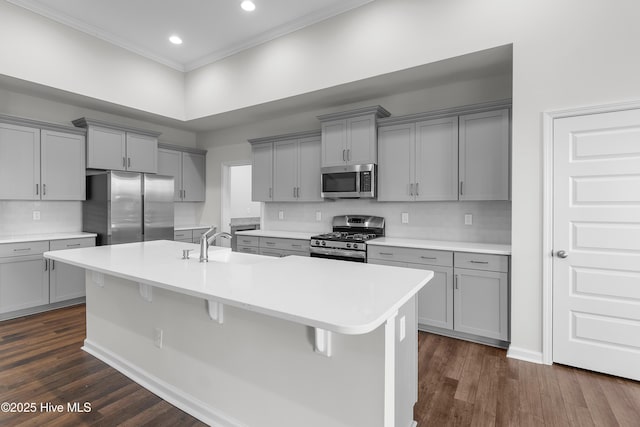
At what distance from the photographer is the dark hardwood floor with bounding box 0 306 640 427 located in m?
2.02

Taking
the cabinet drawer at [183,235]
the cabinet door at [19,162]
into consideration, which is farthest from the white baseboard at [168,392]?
the cabinet drawer at [183,235]

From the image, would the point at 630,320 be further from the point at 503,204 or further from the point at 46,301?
the point at 46,301

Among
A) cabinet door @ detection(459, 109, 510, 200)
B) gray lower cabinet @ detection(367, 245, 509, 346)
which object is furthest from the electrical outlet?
cabinet door @ detection(459, 109, 510, 200)

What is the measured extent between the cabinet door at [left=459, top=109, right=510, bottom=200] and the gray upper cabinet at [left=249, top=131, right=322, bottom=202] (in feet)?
6.30

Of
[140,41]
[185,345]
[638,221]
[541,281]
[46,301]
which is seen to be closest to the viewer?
[185,345]

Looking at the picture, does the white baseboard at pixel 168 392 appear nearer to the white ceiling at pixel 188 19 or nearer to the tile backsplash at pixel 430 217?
the tile backsplash at pixel 430 217

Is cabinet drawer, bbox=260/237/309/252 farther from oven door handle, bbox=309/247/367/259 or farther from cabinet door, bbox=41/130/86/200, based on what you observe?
cabinet door, bbox=41/130/86/200

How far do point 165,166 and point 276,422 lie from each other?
498 cm

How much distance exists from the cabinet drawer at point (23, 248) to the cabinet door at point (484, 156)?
4.95 m

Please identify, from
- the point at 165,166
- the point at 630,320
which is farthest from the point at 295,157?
the point at 630,320

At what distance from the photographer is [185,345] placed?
218 cm

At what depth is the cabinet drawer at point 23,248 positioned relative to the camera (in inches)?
145

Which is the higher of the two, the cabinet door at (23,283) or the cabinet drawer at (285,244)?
the cabinet drawer at (285,244)

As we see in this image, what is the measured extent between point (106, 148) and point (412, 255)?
4467mm
